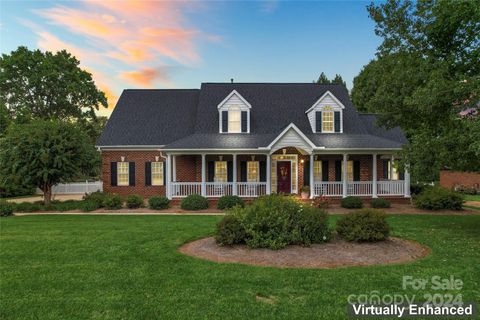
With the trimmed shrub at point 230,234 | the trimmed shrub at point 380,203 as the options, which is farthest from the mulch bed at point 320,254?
the trimmed shrub at point 380,203

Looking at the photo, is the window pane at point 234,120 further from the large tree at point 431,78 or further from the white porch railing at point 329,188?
the large tree at point 431,78

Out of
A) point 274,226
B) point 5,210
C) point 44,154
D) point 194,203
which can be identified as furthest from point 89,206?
point 274,226

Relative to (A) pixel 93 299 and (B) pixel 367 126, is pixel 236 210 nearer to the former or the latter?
(A) pixel 93 299

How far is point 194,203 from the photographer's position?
18547 millimetres

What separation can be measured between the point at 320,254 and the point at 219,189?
12.5 meters

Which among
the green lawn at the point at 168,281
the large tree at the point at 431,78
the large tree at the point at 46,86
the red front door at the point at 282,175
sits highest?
the large tree at the point at 46,86

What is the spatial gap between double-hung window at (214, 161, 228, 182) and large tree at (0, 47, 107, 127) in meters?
24.3

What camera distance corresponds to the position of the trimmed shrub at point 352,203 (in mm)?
18906

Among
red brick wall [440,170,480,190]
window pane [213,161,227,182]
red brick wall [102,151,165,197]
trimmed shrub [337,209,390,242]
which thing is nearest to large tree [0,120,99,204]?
red brick wall [102,151,165,197]

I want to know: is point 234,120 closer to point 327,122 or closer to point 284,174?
point 284,174

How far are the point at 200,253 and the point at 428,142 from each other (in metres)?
7.49

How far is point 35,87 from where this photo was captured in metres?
38.9

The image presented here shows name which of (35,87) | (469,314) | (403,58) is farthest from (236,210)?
(35,87)

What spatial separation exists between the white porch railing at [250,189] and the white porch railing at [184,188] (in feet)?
7.88
